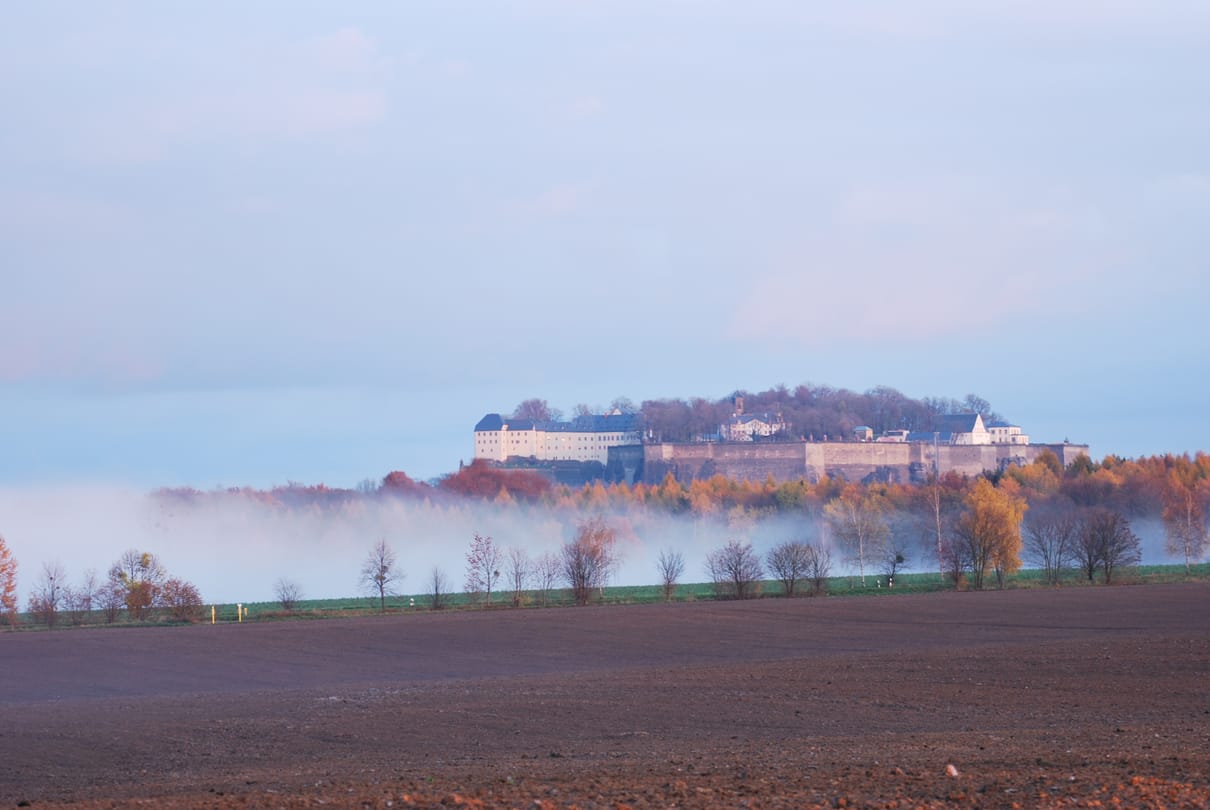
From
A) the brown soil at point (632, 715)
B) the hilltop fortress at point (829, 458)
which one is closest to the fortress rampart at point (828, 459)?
the hilltop fortress at point (829, 458)

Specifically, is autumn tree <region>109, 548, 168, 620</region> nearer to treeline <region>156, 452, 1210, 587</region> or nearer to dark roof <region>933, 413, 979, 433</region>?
treeline <region>156, 452, 1210, 587</region>

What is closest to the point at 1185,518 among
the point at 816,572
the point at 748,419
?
the point at 816,572

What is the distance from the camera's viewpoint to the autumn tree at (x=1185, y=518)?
10738cm

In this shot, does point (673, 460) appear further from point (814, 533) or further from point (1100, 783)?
point (1100, 783)

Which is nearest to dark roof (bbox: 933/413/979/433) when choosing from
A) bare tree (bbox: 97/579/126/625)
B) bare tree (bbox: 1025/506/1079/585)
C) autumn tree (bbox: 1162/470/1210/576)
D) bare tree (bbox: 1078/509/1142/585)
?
autumn tree (bbox: 1162/470/1210/576)

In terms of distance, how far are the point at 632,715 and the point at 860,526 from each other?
287 ft

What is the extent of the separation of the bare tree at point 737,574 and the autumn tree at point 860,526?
24.8 m

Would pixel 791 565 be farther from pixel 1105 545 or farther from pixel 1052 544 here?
pixel 1052 544

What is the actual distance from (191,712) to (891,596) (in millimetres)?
48714

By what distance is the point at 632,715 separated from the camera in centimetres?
2434

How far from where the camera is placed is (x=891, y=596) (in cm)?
7025

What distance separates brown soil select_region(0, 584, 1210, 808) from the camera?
1432cm

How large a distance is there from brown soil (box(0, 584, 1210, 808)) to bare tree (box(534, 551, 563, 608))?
31.1 meters

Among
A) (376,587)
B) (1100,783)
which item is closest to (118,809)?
(1100,783)
